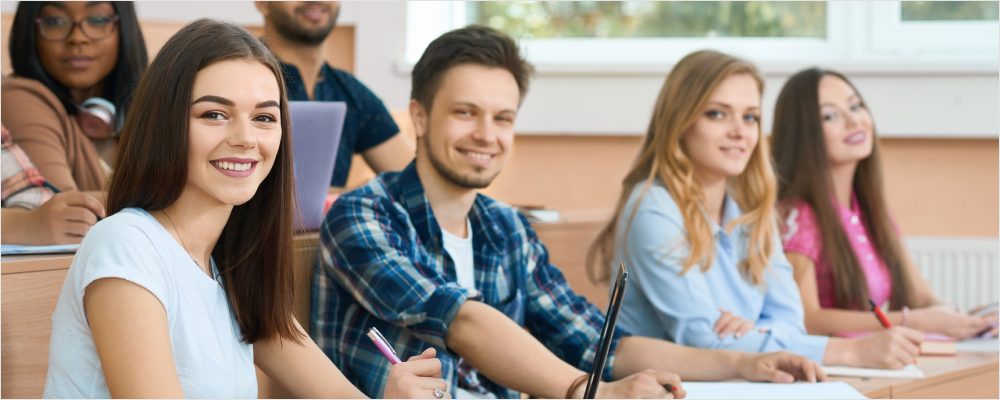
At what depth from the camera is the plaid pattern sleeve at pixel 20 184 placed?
1.75 m

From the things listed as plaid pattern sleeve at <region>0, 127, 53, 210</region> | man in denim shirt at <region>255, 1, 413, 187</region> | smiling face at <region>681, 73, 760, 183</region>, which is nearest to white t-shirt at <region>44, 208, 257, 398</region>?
plaid pattern sleeve at <region>0, 127, 53, 210</region>

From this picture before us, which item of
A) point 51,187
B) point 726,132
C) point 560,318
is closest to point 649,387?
point 560,318

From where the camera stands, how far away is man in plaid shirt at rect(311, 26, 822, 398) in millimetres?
1548

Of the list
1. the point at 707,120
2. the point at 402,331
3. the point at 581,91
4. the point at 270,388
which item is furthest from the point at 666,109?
the point at 581,91

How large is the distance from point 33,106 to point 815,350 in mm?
1311

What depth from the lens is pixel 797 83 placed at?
2.53 meters

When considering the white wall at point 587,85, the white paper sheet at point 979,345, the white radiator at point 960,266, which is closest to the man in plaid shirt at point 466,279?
the white paper sheet at point 979,345

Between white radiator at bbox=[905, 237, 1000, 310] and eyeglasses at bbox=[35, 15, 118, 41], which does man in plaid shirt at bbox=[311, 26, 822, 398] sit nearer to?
eyeglasses at bbox=[35, 15, 118, 41]

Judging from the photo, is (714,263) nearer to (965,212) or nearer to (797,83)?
(797,83)

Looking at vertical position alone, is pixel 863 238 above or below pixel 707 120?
below

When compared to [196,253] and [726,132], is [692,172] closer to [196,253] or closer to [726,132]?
[726,132]

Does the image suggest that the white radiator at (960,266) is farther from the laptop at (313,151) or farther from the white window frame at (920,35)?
the laptop at (313,151)

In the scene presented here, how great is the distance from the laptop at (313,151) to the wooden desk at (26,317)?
0.41 m

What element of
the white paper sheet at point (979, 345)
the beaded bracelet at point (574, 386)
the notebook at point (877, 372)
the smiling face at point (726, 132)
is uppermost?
the smiling face at point (726, 132)
